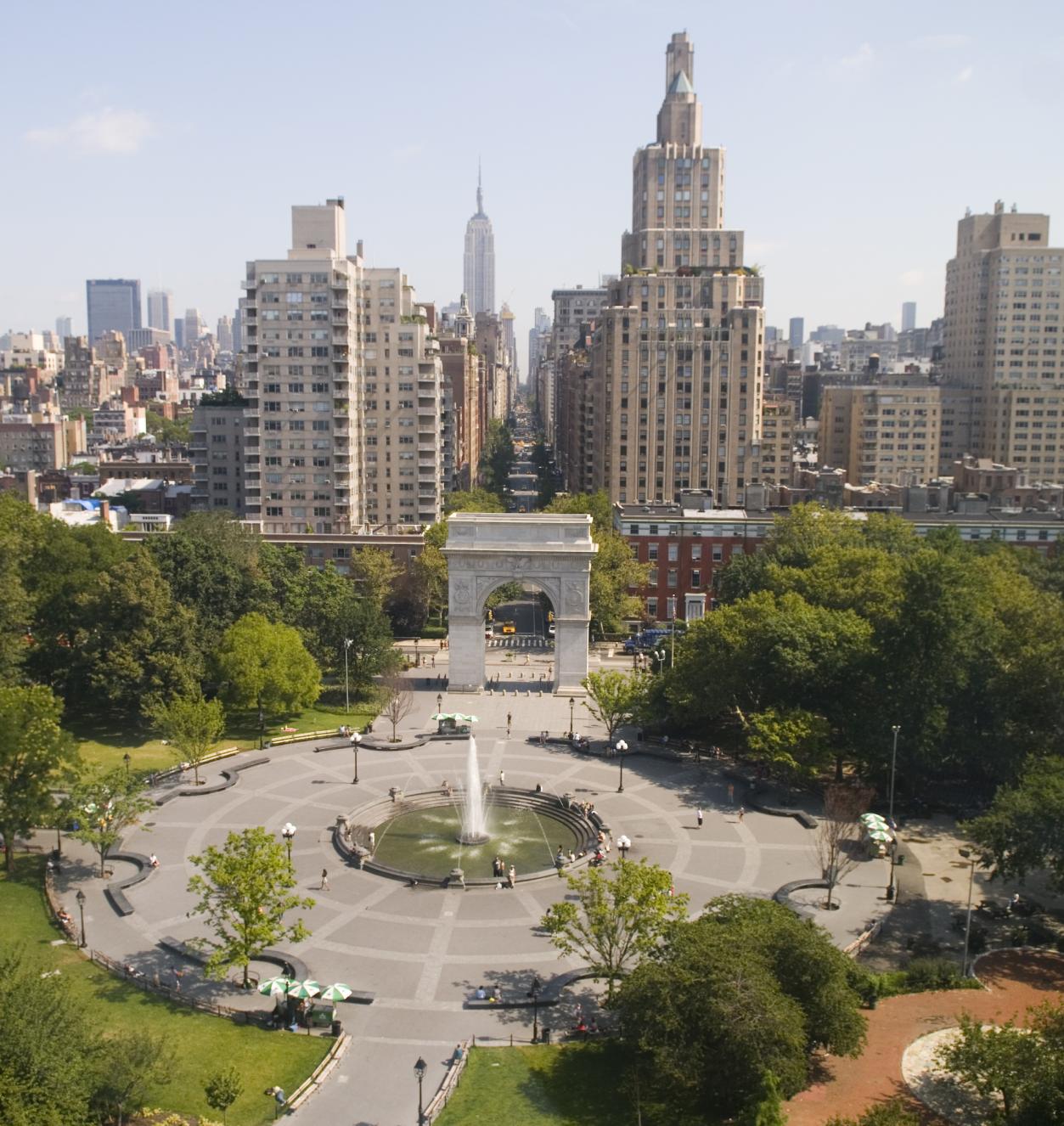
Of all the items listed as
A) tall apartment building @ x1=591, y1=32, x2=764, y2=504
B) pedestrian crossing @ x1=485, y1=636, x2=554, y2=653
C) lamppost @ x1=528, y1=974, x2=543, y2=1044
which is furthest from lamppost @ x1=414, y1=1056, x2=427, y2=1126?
tall apartment building @ x1=591, y1=32, x2=764, y2=504

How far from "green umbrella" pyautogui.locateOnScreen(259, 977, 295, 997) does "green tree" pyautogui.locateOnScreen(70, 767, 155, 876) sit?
45.6 ft

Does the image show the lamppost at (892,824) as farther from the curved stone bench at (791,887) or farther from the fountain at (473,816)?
the fountain at (473,816)

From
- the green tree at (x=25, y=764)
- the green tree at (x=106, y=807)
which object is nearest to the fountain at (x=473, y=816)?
the green tree at (x=106, y=807)

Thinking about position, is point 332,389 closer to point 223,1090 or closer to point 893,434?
point 893,434

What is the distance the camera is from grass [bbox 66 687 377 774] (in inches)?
2510

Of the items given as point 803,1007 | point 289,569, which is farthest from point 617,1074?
point 289,569

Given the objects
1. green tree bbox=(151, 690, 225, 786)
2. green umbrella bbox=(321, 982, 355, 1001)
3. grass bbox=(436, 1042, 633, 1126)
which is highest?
green tree bbox=(151, 690, 225, 786)

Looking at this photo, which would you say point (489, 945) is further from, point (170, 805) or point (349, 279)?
point (349, 279)

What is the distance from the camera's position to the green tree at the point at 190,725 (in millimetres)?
58844

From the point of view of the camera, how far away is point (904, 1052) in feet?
117

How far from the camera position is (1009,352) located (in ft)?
497

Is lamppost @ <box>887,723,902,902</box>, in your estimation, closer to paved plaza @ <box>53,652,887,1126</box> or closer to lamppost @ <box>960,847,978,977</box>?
paved plaza @ <box>53,652,887,1126</box>

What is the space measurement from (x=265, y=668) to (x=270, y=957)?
90.3 ft

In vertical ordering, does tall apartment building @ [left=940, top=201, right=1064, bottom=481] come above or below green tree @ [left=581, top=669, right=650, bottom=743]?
above
